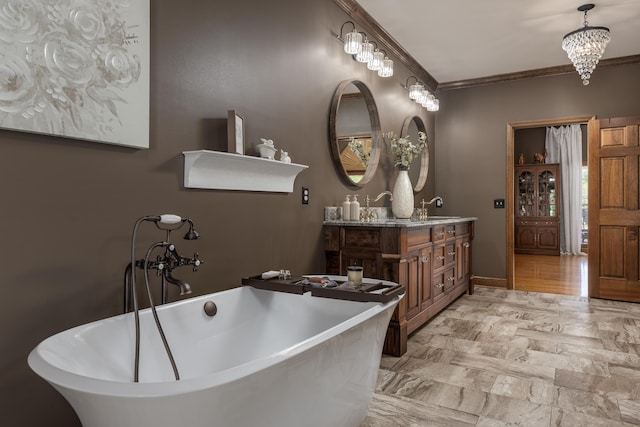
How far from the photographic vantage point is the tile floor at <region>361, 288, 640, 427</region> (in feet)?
6.70

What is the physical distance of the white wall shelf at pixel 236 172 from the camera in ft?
6.35

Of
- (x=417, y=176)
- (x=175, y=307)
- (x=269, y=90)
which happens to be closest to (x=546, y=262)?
(x=417, y=176)

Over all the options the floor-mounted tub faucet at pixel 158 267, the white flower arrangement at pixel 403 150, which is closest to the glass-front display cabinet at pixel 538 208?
the white flower arrangement at pixel 403 150

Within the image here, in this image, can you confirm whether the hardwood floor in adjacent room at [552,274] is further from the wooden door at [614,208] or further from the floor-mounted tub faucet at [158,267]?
the floor-mounted tub faucet at [158,267]

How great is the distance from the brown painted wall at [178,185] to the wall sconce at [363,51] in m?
0.11

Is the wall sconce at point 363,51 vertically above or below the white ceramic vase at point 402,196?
above

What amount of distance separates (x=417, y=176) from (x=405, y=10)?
2.12m

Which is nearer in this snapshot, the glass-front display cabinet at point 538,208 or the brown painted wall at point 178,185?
the brown painted wall at point 178,185

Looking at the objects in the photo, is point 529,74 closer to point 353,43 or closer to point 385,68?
point 385,68

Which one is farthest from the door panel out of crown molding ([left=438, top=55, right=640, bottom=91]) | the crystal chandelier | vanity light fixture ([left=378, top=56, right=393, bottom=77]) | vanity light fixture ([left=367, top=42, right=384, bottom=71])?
vanity light fixture ([left=367, top=42, right=384, bottom=71])

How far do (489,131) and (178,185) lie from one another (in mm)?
4432

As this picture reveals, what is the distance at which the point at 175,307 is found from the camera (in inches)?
65.4

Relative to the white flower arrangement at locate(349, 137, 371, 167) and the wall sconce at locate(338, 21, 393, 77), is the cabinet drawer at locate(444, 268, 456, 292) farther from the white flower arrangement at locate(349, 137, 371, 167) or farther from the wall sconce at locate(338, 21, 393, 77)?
the wall sconce at locate(338, 21, 393, 77)

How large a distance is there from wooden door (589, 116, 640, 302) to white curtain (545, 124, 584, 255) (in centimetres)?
425
